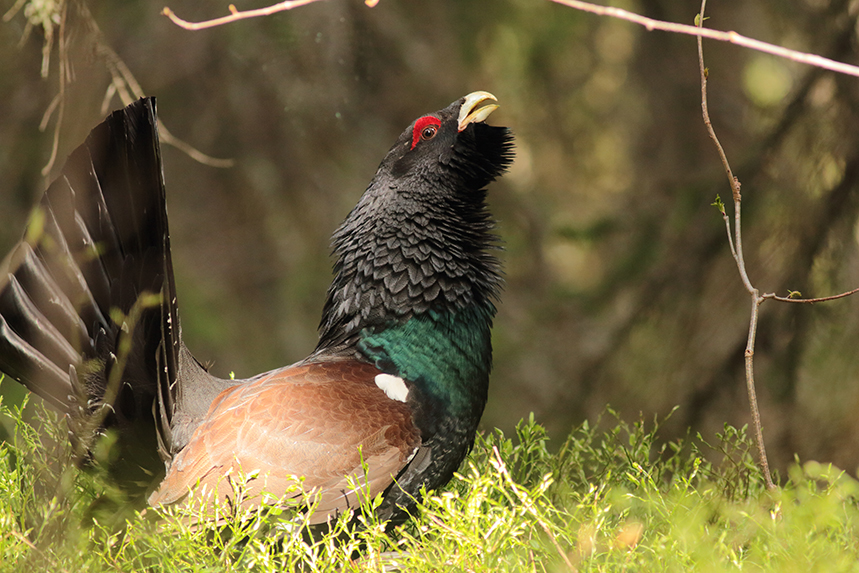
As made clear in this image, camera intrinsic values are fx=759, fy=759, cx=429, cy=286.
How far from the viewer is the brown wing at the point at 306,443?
7.32ft

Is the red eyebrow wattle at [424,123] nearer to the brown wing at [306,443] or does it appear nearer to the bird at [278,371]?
the bird at [278,371]

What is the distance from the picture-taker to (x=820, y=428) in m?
3.31

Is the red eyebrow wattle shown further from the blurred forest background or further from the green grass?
the blurred forest background

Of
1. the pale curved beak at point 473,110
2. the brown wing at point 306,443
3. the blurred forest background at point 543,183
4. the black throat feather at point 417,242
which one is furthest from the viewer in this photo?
the blurred forest background at point 543,183

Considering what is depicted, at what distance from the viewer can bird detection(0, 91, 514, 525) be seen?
214 centimetres

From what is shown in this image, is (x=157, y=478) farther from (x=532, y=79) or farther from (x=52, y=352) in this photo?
(x=532, y=79)

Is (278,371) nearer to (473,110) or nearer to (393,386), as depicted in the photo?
(393,386)

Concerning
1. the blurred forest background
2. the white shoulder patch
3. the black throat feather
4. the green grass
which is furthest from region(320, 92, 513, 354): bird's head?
the blurred forest background

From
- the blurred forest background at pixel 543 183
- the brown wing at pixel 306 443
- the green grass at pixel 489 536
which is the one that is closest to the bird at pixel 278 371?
the brown wing at pixel 306 443

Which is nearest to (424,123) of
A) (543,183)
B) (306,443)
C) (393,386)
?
(393,386)

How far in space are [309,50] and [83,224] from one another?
281 cm

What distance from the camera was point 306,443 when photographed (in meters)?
2.27

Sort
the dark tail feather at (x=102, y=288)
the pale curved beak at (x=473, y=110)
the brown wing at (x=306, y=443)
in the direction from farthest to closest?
the pale curved beak at (x=473, y=110) → the brown wing at (x=306, y=443) → the dark tail feather at (x=102, y=288)

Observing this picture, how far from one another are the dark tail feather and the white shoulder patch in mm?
667
